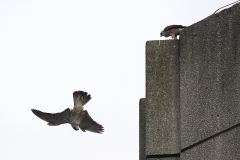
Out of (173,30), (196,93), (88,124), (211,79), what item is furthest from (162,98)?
(88,124)

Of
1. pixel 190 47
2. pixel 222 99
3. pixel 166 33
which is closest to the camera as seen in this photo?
pixel 222 99

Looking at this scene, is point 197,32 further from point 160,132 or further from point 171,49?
point 160,132

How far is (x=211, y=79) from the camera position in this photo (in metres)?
5.10

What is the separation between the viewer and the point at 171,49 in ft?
18.0

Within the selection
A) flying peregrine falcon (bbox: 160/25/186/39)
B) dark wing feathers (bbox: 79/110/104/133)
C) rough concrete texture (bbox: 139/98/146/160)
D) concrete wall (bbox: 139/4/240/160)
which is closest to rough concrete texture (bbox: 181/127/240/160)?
concrete wall (bbox: 139/4/240/160)

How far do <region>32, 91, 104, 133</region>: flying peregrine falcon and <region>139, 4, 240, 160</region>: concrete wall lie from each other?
7009mm

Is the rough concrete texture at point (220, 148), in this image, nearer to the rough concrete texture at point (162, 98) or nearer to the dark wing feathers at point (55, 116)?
the rough concrete texture at point (162, 98)

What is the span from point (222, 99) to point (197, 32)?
70 centimetres

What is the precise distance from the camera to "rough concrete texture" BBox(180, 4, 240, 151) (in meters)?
4.92

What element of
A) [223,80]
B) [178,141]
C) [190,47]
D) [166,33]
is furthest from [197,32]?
[166,33]

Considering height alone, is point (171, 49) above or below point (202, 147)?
above

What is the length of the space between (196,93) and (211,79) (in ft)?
0.53

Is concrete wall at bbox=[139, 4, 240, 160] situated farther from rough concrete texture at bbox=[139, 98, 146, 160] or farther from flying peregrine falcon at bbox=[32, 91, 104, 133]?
flying peregrine falcon at bbox=[32, 91, 104, 133]

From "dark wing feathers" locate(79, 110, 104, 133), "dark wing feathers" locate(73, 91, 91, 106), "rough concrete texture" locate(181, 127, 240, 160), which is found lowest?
"rough concrete texture" locate(181, 127, 240, 160)
